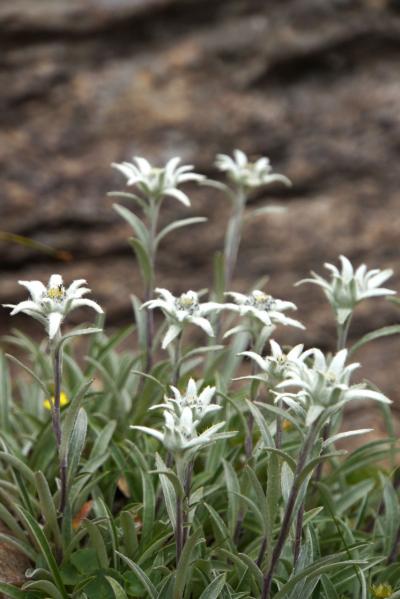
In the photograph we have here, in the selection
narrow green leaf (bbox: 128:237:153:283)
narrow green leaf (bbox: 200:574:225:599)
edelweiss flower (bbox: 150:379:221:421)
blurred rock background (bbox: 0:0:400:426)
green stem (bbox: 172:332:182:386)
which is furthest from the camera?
blurred rock background (bbox: 0:0:400:426)

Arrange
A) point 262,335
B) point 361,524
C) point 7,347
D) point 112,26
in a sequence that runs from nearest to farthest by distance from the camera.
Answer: point 262,335 → point 361,524 → point 7,347 → point 112,26

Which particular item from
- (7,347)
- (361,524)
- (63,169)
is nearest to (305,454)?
(361,524)

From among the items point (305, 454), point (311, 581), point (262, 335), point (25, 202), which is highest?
point (25, 202)

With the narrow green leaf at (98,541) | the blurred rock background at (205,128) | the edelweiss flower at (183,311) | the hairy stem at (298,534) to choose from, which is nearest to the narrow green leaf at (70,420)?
the narrow green leaf at (98,541)

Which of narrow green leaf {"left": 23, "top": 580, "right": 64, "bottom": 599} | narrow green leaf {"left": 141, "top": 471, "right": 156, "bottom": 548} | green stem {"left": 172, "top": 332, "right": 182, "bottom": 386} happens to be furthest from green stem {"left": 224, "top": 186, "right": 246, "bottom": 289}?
narrow green leaf {"left": 23, "top": 580, "right": 64, "bottom": 599}

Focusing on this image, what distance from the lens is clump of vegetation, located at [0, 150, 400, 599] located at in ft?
8.43

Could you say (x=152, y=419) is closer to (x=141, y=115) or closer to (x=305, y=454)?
(x=305, y=454)

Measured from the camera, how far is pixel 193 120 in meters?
6.23

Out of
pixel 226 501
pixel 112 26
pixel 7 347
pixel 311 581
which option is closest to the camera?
pixel 311 581

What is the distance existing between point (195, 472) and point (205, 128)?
3222 millimetres

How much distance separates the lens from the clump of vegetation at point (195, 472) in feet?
8.43

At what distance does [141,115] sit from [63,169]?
68 cm

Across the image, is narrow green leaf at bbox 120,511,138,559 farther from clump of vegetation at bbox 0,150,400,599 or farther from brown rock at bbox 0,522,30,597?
brown rock at bbox 0,522,30,597

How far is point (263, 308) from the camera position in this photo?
2.99m
